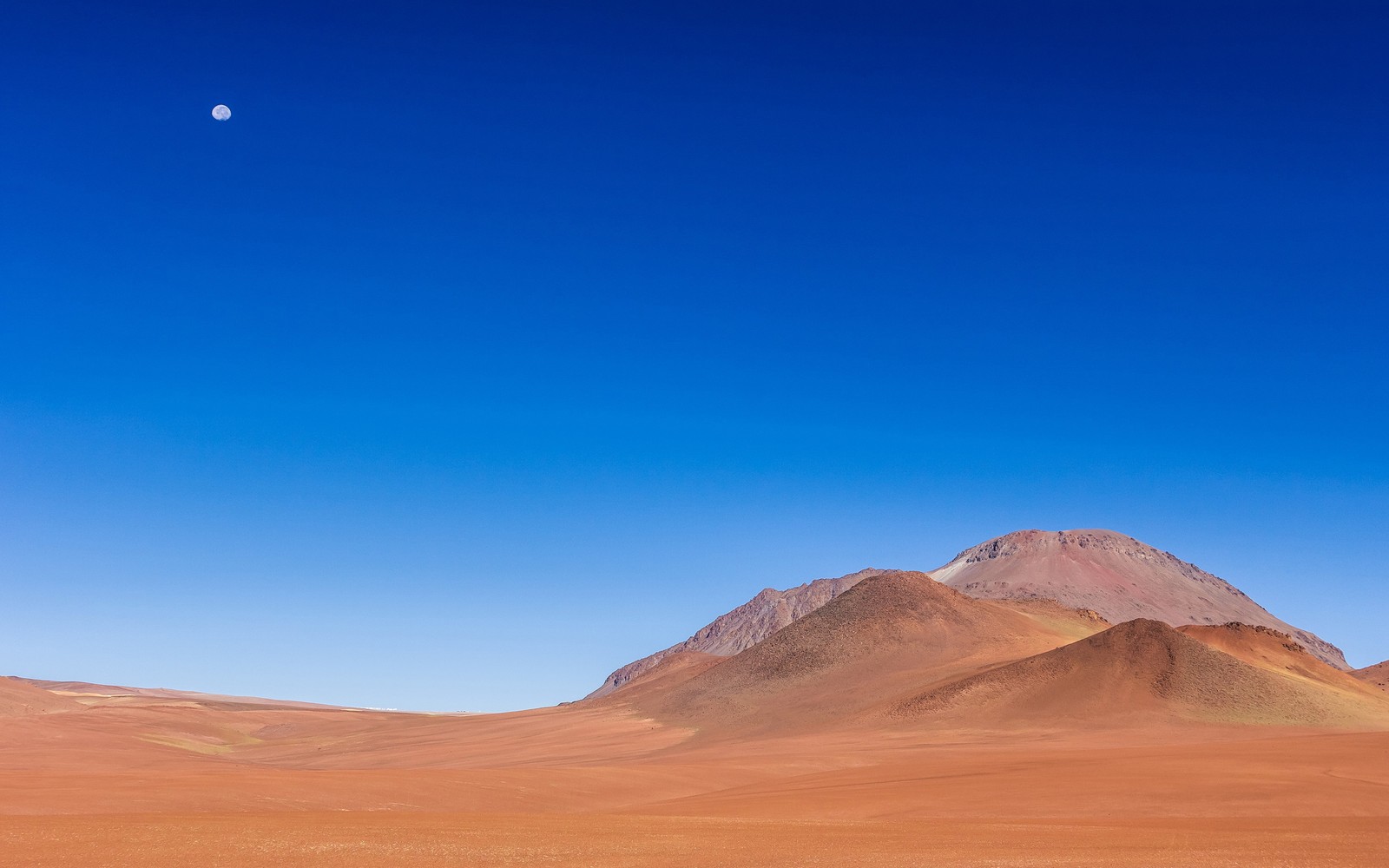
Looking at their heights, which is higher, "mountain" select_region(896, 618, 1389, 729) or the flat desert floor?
"mountain" select_region(896, 618, 1389, 729)

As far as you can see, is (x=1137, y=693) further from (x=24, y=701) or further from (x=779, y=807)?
(x=24, y=701)

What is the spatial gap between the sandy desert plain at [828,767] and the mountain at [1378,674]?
203 feet

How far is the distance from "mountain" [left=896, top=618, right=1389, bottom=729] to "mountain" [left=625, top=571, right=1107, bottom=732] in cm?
856

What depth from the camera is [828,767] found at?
195 feet

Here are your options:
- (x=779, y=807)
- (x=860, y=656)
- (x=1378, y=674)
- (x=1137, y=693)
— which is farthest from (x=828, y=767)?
(x=1378, y=674)

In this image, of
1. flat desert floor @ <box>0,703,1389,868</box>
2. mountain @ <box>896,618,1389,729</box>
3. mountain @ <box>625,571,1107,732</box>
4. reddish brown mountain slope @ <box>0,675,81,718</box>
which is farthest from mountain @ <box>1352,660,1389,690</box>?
reddish brown mountain slope @ <box>0,675,81,718</box>

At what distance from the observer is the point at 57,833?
2398cm

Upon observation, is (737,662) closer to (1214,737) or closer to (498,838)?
(1214,737)

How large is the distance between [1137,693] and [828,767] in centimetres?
3859

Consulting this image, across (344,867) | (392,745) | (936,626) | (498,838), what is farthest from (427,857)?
(936,626)

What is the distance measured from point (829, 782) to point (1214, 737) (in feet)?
124

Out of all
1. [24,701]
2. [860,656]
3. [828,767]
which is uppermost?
[860,656]

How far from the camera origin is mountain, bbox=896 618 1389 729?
82.2 metres

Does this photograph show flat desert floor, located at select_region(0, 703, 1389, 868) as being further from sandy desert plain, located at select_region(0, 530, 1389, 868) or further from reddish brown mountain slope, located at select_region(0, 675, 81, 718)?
reddish brown mountain slope, located at select_region(0, 675, 81, 718)
